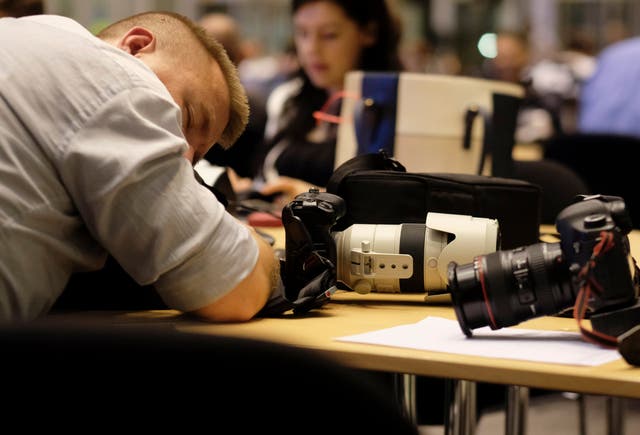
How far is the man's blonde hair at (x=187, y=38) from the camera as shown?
58.7 inches

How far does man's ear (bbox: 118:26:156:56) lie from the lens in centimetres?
144

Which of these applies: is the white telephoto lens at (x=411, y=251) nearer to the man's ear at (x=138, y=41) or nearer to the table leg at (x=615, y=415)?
the man's ear at (x=138, y=41)

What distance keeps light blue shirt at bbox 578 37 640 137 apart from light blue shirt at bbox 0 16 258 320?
356 cm

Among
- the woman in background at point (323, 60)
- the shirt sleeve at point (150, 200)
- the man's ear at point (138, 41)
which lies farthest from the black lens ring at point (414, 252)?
the woman in background at point (323, 60)

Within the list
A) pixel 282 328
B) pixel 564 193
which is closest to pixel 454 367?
pixel 282 328

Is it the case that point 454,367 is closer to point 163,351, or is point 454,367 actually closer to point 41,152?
point 41,152

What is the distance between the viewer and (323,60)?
3301mm

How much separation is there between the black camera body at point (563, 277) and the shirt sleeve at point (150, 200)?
0.30 metres

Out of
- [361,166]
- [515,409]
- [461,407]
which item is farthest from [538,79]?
[461,407]

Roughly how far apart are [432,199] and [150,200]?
58 cm

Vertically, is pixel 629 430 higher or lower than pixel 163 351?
lower

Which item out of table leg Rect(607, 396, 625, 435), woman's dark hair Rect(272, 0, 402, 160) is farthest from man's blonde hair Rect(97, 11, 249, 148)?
woman's dark hair Rect(272, 0, 402, 160)

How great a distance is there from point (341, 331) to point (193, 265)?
0.21 metres

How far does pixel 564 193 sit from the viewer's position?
2.47 metres
